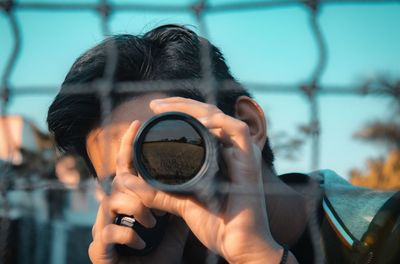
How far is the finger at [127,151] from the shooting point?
2.09ft

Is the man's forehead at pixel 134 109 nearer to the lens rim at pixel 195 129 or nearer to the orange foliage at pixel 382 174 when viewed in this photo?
the lens rim at pixel 195 129

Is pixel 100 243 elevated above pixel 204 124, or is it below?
below

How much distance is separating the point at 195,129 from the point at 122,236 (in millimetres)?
190

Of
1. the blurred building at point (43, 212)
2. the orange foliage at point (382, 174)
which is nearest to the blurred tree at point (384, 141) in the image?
the orange foliage at point (382, 174)

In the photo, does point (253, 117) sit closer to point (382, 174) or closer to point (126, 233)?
point (126, 233)

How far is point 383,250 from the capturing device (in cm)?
66

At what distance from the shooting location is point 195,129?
0.58 meters

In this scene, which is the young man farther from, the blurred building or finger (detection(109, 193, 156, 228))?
the blurred building

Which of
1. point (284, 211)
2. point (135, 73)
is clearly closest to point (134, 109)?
point (135, 73)

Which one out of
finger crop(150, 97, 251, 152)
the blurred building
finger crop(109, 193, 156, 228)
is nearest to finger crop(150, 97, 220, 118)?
finger crop(150, 97, 251, 152)

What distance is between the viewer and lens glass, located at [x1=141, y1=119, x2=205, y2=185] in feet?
1.90

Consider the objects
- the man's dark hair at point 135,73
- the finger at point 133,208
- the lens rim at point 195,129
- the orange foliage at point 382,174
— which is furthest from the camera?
the orange foliage at point 382,174

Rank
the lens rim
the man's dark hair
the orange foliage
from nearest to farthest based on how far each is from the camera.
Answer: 1. the lens rim
2. the man's dark hair
3. the orange foliage

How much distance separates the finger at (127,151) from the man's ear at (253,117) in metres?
0.16
